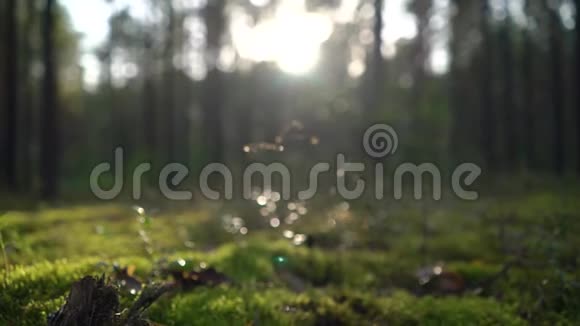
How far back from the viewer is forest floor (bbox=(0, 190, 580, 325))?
423 centimetres

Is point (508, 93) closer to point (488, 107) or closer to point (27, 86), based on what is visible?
point (488, 107)

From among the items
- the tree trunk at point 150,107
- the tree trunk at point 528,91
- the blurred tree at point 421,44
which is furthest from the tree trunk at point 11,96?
the tree trunk at point 528,91

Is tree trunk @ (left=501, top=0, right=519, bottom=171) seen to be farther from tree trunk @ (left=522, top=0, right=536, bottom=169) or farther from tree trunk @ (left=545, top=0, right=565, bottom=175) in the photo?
tree trunk @ (left=545, top=0, right=565, bottom=175)

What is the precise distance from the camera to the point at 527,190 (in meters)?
16.8

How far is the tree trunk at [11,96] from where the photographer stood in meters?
17.1

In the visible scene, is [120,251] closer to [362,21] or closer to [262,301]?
[262,301]

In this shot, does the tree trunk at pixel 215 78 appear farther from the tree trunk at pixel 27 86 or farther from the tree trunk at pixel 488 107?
the tree trunk at pixel 488 107

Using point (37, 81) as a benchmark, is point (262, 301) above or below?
below

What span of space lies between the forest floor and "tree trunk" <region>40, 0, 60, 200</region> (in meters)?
8.41

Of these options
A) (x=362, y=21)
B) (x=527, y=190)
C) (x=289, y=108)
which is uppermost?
(x=362, y=21)

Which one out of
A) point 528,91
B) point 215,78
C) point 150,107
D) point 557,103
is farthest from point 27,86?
point 528,91

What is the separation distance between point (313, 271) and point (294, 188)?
4849mm

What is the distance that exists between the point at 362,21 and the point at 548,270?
83.9 ft

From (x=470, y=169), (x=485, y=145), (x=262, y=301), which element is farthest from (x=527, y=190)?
(x=262, y=301)
